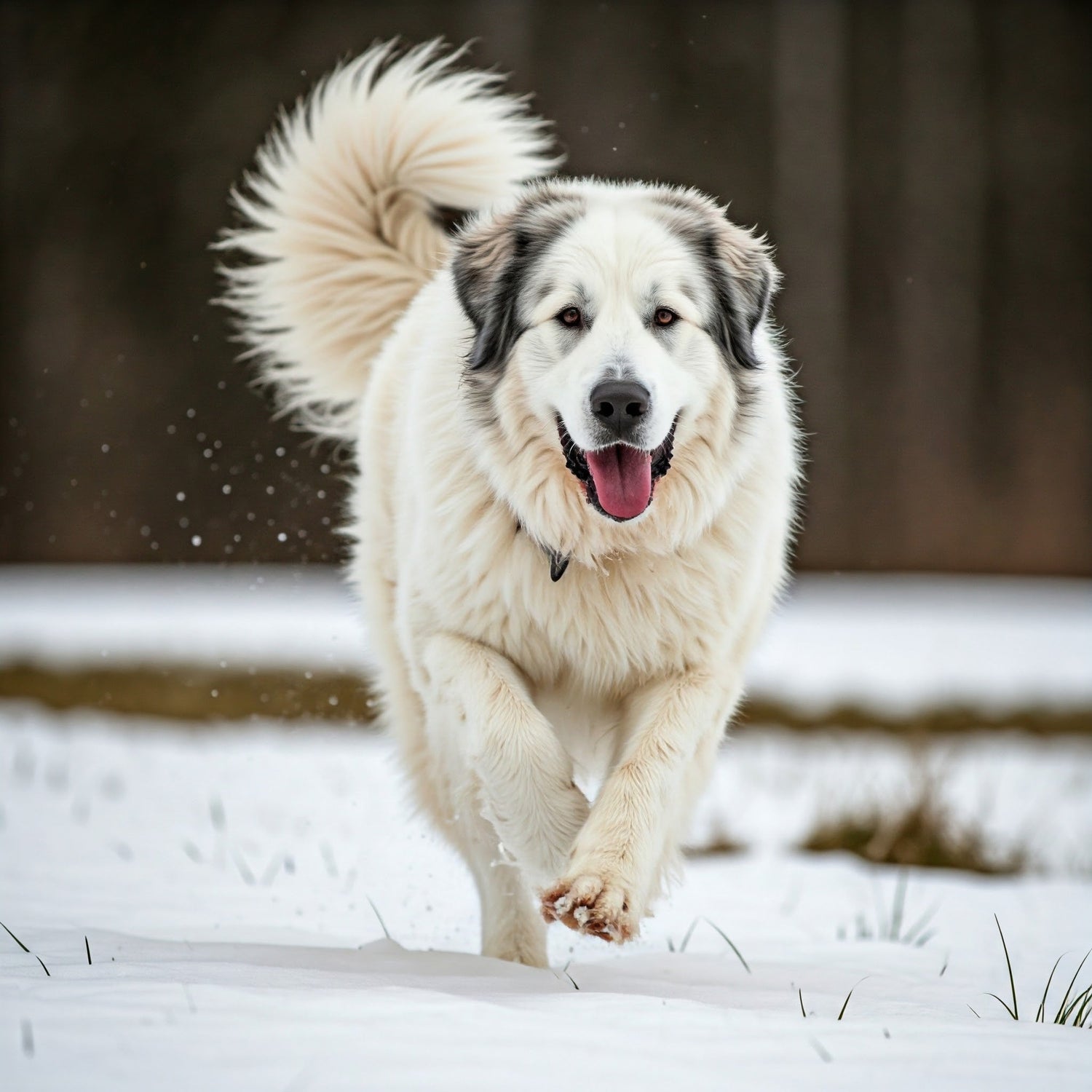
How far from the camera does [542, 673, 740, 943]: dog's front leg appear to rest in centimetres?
245

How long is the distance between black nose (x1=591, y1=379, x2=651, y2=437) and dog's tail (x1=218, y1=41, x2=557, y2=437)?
157 centimetres

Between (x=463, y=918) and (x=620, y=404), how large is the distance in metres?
1.95

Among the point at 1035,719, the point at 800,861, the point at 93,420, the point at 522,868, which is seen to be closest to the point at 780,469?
the point at 522,868

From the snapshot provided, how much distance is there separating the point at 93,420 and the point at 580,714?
424 inches

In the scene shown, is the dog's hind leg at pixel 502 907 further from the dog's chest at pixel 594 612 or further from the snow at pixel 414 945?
the dog's chest at pixel 594 612

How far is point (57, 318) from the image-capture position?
1326cm

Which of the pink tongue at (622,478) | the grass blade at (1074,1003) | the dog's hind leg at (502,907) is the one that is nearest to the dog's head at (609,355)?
the pink tongue at (622,478)

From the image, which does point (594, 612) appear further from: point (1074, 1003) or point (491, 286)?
point (1074, 1003)

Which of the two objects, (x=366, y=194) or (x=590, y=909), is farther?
(x=366, y=194)

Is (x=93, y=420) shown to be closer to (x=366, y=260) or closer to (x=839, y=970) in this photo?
(x=366, y=260)

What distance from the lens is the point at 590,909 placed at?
Answer: 2438 millimetres

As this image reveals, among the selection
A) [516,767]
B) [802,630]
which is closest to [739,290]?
[516,767]

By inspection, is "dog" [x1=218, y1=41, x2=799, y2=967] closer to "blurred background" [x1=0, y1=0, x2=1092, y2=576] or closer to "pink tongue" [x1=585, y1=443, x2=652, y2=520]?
"pink tongue" [x1=585, y1=443, x2=652, y2=520]

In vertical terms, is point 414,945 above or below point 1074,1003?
below
